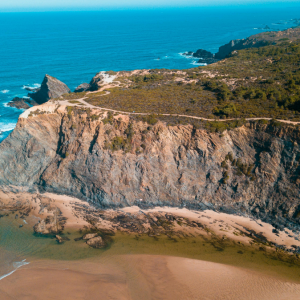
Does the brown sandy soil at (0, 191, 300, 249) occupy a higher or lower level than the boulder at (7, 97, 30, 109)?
lower

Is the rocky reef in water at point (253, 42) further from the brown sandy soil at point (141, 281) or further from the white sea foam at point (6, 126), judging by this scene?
the brown sandy soil at point (141, 281)

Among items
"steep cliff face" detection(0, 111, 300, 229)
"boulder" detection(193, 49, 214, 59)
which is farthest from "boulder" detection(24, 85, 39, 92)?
"boulder" detection(193, 49, 214, 59)

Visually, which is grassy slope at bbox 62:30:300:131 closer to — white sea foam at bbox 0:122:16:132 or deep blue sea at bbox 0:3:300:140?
white sea foam at bbox 0:122:16:132

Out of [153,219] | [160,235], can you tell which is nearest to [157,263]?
[160,235]

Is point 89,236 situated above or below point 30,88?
below

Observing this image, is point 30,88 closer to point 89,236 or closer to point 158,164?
point 158,164

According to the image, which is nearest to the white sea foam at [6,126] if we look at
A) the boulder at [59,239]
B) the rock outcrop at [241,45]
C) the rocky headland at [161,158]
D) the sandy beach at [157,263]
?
the rocky headland at [161,158]

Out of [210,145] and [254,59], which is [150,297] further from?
[254,59]
